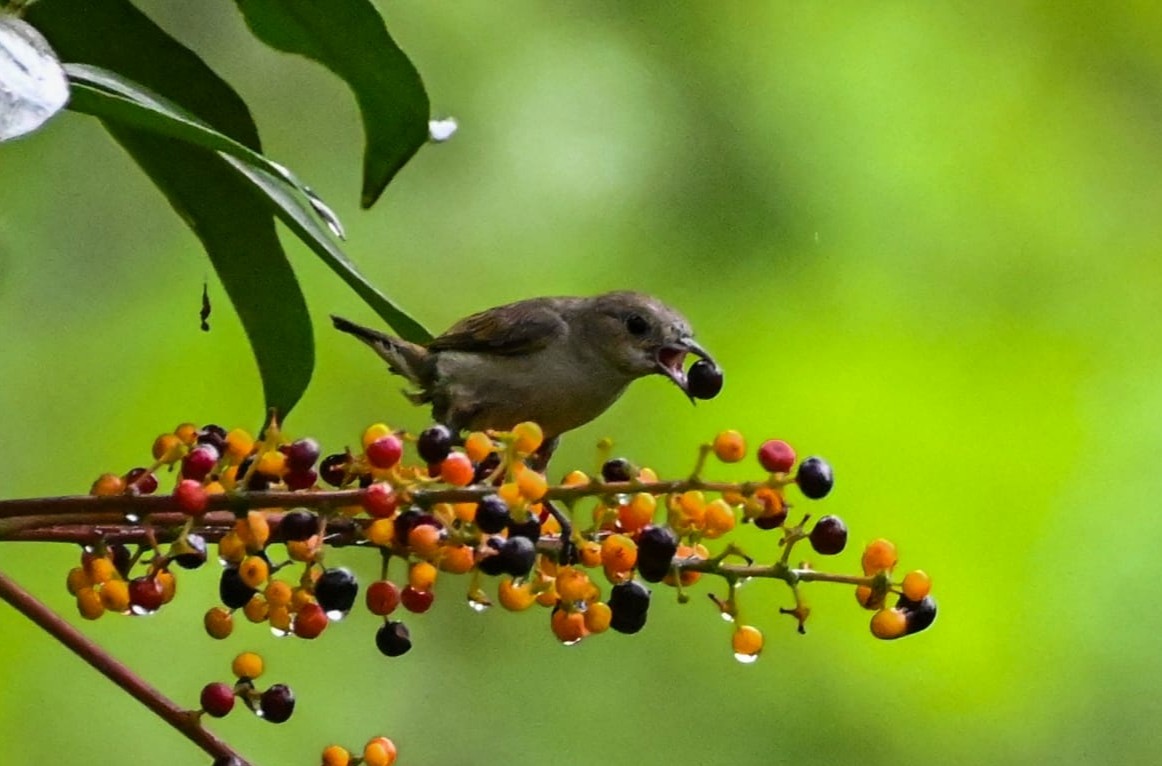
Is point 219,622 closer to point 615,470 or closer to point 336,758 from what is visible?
point 336,758

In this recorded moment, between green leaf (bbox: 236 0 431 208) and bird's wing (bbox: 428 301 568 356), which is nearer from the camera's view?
green leaf (bbox: 236 0 431 208)

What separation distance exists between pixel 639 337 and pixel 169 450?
34.5 inches

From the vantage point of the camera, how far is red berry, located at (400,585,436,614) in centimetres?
79

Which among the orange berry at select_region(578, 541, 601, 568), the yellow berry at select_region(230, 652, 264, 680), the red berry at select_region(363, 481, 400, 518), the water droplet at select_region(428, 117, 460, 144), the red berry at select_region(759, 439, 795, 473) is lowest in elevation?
the yellow berry at select_region(230, 652, 264, 680)

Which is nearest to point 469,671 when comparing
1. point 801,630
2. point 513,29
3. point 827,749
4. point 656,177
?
point 827,749

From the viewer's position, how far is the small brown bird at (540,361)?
1.58m

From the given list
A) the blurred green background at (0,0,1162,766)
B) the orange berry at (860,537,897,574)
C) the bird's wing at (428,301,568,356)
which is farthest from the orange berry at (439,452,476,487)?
the blurred green background at (0,0,1162,766)

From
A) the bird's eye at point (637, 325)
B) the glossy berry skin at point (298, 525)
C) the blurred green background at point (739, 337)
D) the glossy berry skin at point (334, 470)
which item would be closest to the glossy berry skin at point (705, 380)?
the glossy berry skin at point (334, 470)

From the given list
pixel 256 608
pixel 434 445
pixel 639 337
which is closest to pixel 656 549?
pixel 434 445

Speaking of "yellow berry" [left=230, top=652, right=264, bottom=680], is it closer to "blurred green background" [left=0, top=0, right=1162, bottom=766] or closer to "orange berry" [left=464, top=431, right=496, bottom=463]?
"orange berry" [left=464, top=431, right=496, bottom=463]

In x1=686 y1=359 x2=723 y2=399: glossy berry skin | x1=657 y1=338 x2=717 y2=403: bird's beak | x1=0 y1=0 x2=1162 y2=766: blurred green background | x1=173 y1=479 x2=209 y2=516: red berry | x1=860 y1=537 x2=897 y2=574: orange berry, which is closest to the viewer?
x1=173 y1=479 x2=209 y2=516: red berry

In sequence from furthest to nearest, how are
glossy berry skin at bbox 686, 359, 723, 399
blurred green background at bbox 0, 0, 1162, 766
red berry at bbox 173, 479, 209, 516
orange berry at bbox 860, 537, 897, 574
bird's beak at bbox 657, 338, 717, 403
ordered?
1. blurred green background at bbox 0, 0, 1162, 766
2. bird's beak at bbox 657, 338, 717, 403
3. glossy berry skin at bbox 686, 359, 723, 399
4. orange berry at bbox 860, 537, 897, 574
5. red berry at bbox 173, 479, 209, 516

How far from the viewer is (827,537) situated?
A: 31.3 inches

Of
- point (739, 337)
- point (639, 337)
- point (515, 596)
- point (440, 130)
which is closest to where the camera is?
point (515, 596)
